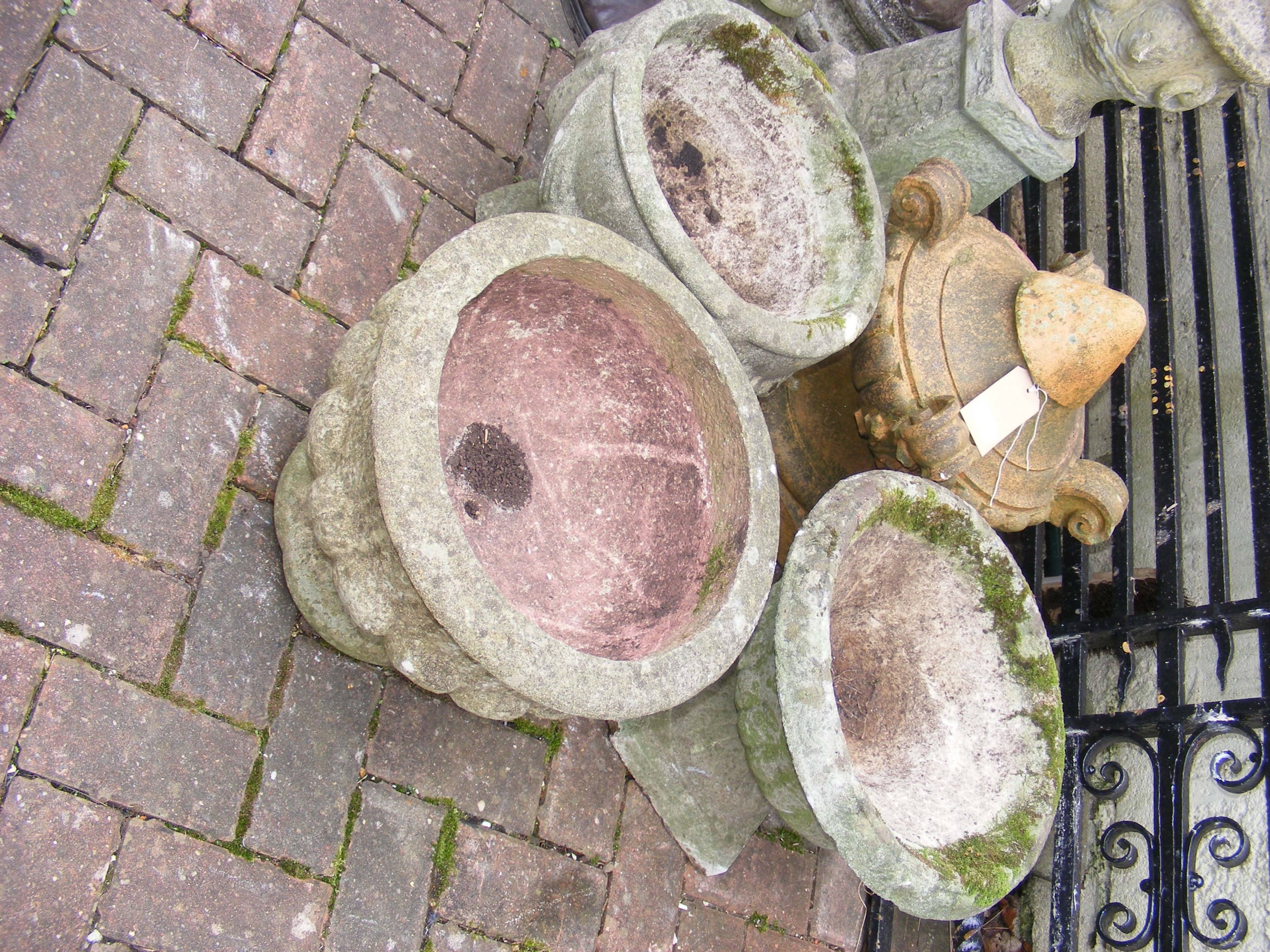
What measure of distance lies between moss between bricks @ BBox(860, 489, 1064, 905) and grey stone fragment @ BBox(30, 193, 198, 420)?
1744mm

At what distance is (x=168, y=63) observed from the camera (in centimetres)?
234

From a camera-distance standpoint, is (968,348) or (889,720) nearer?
(889,720)

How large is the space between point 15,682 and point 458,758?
991 millimetres

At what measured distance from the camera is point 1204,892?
2.67 meters

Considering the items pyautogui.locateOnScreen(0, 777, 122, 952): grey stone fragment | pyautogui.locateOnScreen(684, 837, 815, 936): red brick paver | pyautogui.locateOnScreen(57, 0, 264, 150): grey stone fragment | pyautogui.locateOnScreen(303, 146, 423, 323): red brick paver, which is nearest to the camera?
pyautogui.locateOnScreen(0, 777, 122, 952): grey stone fragment

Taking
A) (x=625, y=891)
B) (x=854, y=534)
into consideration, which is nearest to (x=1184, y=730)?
(x=854, y=534)

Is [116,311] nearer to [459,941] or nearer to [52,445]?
[52,445]

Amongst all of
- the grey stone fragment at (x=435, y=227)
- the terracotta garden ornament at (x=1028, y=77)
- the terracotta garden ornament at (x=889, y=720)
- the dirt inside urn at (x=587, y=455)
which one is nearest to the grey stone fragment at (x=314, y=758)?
the dirt inside urn at (x=587, y=455)

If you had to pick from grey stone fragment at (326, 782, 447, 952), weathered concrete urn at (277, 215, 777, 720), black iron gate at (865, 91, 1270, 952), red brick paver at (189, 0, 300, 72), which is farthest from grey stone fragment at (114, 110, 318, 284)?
black iron gate at (865, 91, 1270, 952)

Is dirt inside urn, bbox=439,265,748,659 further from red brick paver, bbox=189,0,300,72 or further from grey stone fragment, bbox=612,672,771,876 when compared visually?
red brick paver, bbox=189,0,300,72

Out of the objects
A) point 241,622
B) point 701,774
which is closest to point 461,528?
point 241,622

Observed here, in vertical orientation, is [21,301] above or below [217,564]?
above

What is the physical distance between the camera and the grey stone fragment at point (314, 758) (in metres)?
2.12

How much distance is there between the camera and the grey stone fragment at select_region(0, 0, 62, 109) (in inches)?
83.3
